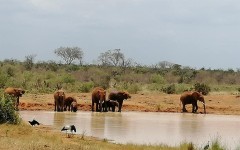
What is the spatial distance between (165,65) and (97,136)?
87119 millimetres

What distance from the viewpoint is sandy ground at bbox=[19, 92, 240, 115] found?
31284mm

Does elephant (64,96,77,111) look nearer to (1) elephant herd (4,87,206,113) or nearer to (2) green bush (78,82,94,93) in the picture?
(1) elephant herd (4,87,206,113)

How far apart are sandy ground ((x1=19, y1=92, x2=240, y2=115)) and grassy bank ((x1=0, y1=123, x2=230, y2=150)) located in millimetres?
13869

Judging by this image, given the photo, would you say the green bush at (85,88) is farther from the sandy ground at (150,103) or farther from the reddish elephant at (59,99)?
the reddish elephant at (59,99)

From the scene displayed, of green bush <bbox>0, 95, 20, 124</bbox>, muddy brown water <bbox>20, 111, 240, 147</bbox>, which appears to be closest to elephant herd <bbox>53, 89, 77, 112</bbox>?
muddy brown water <bbox>20, 111, 240, 147</bbox>

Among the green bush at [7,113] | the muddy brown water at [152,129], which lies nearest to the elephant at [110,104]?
the muddy brown water at [152,129]

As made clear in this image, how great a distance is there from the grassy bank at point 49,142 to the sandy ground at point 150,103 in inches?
546

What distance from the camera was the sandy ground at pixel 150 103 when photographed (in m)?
31.3

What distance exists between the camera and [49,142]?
46.4ft

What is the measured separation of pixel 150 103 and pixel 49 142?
66.4 feet

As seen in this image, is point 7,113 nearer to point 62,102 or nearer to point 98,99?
point 62,102

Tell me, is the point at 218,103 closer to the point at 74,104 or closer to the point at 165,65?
the point at 74,104

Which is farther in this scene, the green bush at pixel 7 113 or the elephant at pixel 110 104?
the elephant at pixel 110 104

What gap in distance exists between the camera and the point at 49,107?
3091 centimetres
